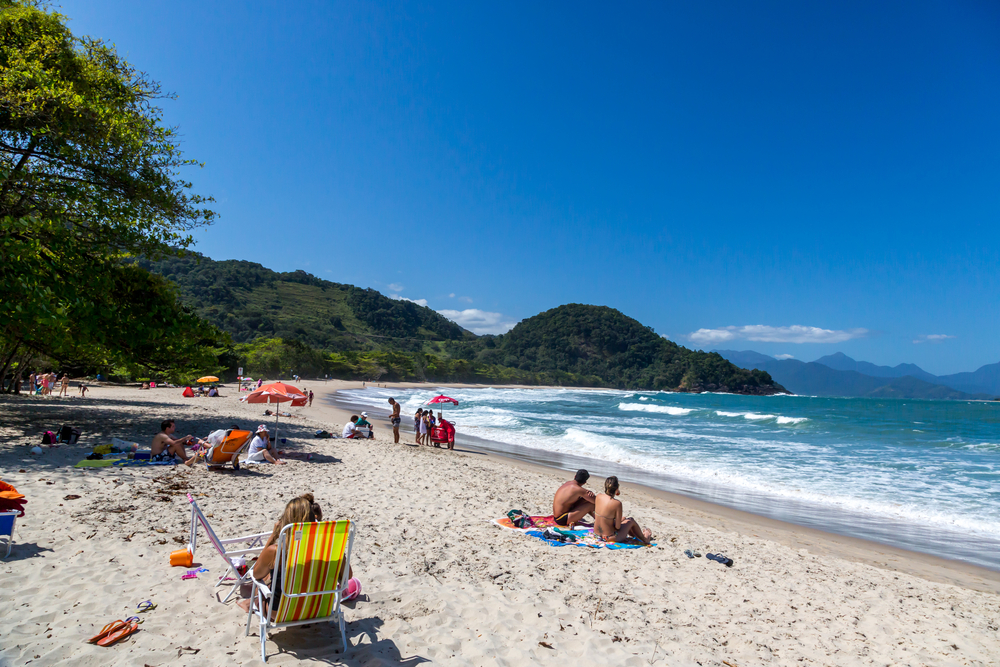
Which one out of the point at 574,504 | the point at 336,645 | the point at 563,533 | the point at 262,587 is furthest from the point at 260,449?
the point at 336,645

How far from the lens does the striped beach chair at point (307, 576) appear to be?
3199 millimetres

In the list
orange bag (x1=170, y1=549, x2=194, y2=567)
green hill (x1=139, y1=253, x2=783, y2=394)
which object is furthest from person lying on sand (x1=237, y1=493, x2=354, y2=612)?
green hill (x1=139, y1=253, x2=783, y2=394)

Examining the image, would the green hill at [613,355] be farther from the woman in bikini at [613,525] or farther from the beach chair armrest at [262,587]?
the beach chair armrest at [262,587]

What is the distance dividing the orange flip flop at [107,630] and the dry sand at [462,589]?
8 centimetres

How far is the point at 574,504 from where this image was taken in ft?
22.7

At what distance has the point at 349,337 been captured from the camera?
12112 centimetres

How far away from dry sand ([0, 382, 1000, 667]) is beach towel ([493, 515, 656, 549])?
0.60 ft

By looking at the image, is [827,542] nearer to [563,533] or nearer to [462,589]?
[563,533]

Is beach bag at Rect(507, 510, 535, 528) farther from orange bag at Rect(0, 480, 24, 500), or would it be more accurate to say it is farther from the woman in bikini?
orange bag at Rect(0, 480, 24, 500)

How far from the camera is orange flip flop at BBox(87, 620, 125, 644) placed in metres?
3.15

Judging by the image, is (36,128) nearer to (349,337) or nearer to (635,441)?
(635,441)

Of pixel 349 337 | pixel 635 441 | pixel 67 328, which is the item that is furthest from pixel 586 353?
pixel 67 328

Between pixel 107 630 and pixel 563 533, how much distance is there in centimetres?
447

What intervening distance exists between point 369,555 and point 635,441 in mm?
16714
